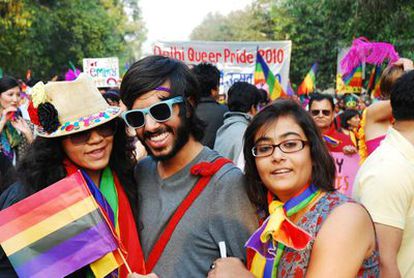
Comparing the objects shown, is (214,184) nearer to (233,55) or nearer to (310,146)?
(310,146)

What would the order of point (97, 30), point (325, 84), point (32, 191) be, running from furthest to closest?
point (97, 30) < point (325, 84) < point (32, 191)

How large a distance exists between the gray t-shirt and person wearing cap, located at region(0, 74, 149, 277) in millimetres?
165

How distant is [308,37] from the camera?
62.1ft

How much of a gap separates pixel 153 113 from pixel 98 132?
1.27 ft

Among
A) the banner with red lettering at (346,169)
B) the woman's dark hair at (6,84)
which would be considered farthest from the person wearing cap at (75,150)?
the woman's dark hair at (6,84)

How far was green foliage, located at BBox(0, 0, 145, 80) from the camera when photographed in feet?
50.1

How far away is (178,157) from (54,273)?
0.76 m

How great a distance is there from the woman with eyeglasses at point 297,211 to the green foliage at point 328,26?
857cm

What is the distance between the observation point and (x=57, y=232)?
90.7 inches

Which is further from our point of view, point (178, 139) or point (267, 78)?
point (267, 78)

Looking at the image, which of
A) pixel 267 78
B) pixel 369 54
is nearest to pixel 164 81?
pixel 369 54

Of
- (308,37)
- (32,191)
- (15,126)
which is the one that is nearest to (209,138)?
(15,126)

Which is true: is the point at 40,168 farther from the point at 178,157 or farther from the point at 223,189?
the point at 223,189

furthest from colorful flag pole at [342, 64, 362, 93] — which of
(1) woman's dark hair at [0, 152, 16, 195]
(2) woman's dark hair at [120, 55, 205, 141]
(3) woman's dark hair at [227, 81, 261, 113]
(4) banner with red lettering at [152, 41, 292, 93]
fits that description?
(2) woman's dark hair at [120, 55, 205, 141]
